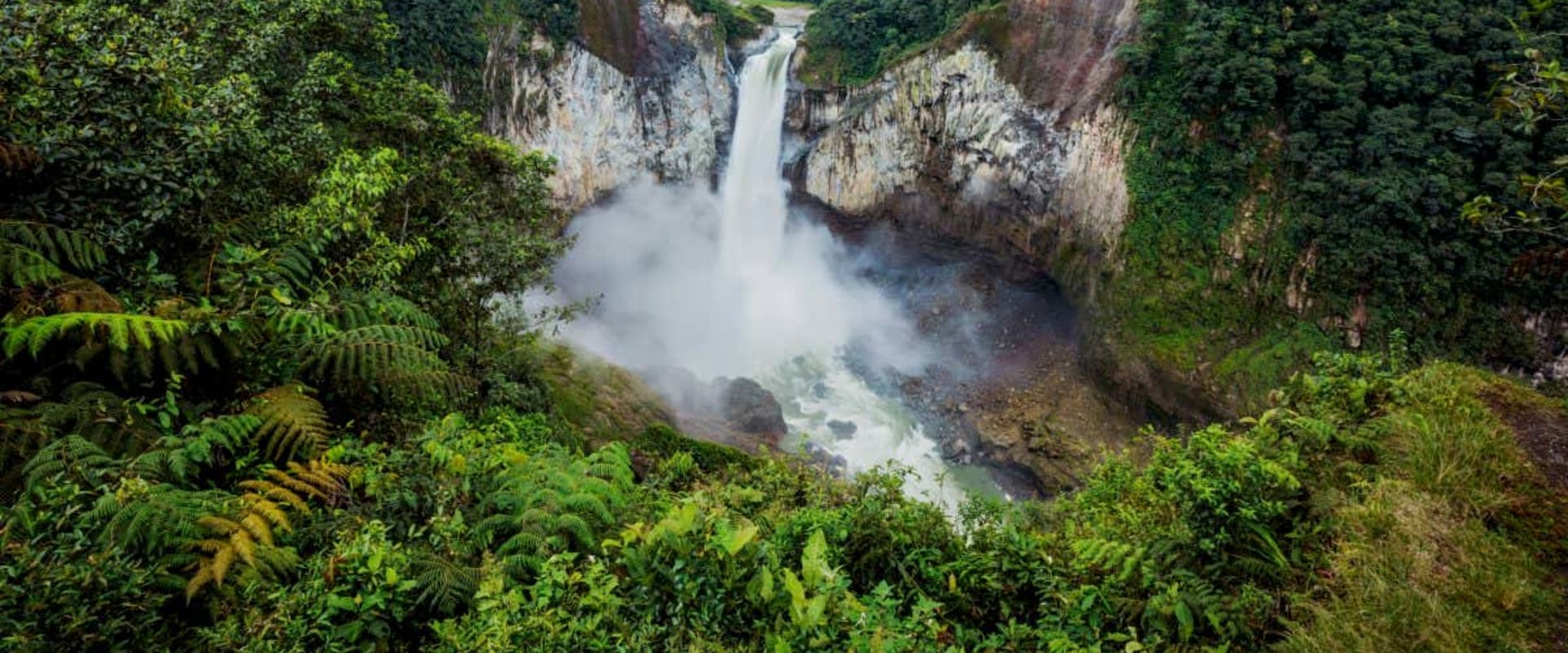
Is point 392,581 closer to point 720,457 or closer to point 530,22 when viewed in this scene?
point 720,457

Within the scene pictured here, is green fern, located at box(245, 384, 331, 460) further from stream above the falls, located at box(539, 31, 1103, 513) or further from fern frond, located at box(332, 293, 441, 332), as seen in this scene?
stream above the falls, located at box(539, 31, 1103, 513)

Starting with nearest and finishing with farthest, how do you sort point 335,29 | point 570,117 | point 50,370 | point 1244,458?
point 50,370, point 1244,458, point 335,29, point 570,117

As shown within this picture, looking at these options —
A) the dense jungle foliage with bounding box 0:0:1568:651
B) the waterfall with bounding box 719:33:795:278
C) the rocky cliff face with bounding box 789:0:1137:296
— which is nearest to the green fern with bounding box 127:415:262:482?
the dense jungle foliage with bounding box 0:0:1568:651

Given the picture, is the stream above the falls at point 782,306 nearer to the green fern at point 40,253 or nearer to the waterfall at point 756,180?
the waterfall at point 756,180

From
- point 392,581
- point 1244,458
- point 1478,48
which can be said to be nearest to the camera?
point 392,581

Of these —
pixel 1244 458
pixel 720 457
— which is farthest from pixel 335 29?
pixel 1244 458

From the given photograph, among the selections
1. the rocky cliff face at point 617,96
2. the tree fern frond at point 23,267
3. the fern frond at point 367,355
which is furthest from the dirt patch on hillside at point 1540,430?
the rocky cliff face at point 617,96

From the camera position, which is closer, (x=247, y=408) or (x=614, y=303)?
(x=247, y=408)
